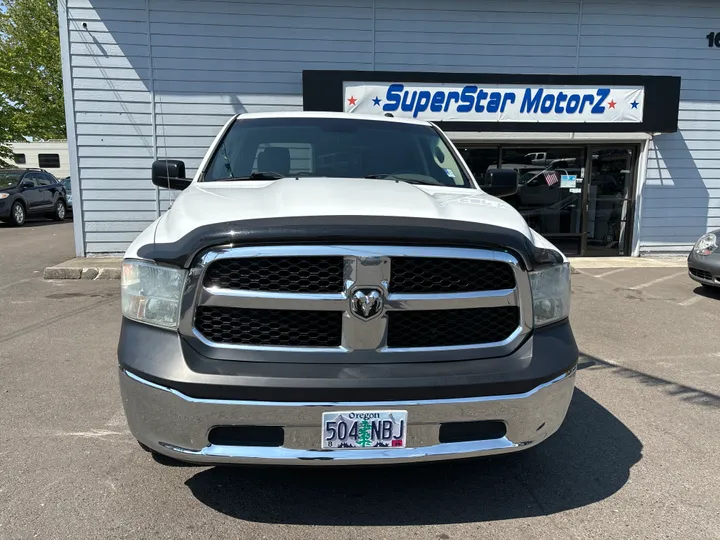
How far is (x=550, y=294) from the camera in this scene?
2420mm

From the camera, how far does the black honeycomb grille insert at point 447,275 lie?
2.22 metres

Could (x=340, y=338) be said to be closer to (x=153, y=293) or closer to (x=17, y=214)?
(x=153, y=293)

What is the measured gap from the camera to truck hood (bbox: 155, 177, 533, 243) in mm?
2320

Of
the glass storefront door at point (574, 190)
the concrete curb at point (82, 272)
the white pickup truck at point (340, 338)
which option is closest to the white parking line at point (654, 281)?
the glass storefront door at point (574, 190)

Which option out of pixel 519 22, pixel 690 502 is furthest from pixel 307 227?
pixel 519 22

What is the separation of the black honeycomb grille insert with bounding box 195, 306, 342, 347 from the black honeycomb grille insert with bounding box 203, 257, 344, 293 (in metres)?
0.10

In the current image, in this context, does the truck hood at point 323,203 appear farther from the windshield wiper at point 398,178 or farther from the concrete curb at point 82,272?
the concrete curb at point 82,272

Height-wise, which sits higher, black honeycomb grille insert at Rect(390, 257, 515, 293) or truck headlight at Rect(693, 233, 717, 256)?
black honeycomb grille insert at Rect(390, 257, 515, 293)

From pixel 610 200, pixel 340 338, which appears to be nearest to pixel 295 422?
pixel 340 338

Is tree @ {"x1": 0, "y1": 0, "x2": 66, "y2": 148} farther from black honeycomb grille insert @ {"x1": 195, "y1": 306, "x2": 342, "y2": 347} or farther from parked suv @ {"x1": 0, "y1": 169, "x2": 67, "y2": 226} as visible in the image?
black honeycomb grille insert @ {"x1": 195, "y1": 306, "x2": 342, "y2": 347}

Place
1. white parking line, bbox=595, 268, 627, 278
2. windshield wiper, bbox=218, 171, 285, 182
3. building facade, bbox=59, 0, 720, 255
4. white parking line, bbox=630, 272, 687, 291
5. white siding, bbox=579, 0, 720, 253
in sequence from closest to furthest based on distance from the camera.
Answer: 1. windshield wiper, bbox=218, 171, 285, 182
2. white parking line, bbox=630, 272, 687, 291
3. white parking line, bbox=595, 268, 627, 278
4. building facade, bbox=59, 0, 720, 255
5. white siding, bbox=579, 0, 720, 253

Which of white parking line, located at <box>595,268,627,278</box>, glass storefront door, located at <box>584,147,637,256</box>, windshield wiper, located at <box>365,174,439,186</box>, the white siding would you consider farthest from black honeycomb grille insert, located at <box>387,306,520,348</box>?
the white siding

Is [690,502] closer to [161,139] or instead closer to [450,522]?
[450,522]

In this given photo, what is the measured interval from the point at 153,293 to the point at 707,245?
7514mm
